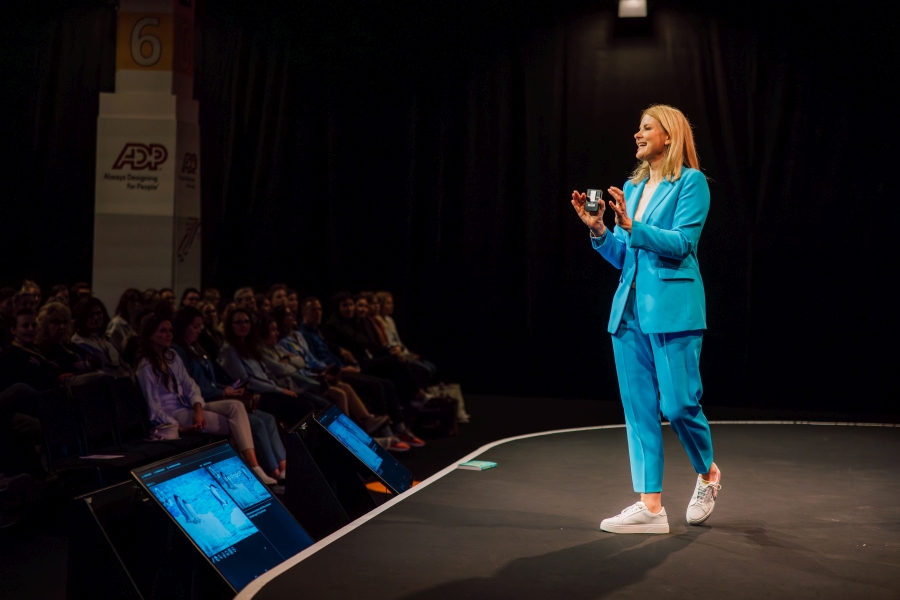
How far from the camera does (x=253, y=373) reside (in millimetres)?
5098

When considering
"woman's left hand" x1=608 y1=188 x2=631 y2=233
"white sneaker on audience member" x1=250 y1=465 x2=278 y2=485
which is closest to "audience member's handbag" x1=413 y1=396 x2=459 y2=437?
"white sneaker on audience member" x1=250 y1=465 x2=278 y2=485

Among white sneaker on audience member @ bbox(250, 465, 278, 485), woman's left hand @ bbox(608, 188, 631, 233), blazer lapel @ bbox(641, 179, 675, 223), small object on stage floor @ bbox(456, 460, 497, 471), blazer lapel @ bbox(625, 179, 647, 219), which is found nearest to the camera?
woman's left hand @ bbox(608, 188, 631, 233)

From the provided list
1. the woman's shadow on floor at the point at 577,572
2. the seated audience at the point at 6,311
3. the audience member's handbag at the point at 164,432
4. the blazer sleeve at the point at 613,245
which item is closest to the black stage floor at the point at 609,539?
the woman's shadow on floor at the point at 577,572

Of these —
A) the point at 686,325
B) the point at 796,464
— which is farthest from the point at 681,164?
the point at 796,464

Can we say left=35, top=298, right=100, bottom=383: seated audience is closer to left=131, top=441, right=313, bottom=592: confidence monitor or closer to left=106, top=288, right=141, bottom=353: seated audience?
left=106, top=288, right=141, bottom=353: seated audience

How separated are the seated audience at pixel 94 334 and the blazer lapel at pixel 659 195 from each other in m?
3.57

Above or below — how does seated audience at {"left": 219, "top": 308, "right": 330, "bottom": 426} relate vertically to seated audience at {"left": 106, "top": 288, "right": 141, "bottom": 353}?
below

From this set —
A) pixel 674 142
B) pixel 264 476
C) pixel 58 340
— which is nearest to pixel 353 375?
pixel 264 476

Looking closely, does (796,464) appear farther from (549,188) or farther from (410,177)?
(410,177)

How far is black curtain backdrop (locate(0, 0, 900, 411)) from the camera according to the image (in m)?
7.59

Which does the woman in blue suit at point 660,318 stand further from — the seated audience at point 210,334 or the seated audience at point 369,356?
the seated audience at point 369,356

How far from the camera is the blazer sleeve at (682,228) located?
8.54 ft

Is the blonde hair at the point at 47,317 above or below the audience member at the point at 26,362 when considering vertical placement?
above

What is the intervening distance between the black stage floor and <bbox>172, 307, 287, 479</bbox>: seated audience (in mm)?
1284
